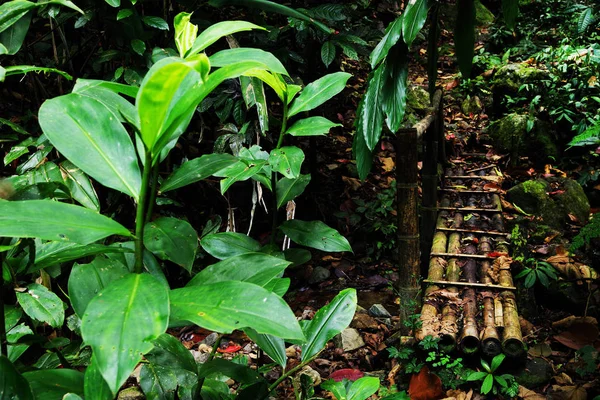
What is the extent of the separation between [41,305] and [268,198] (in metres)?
2.08

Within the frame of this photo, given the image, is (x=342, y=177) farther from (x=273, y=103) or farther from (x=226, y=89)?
(x=226, y=89)

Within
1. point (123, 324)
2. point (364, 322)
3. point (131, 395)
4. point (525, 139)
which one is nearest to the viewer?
point (123, 324)

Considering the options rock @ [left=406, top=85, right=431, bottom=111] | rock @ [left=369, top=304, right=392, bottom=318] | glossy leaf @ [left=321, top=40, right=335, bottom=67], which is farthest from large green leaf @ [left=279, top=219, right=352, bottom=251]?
rock @ [left=406, top=85, right=431, bottom=111]

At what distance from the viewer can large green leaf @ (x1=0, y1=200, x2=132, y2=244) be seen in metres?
0.67

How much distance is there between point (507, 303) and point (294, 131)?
188cm

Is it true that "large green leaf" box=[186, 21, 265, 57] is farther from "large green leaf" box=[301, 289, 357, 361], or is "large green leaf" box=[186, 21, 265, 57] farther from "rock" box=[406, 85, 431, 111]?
"rock" box=[406, 85, 431, 111]

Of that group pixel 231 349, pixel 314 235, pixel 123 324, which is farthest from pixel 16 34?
pixel 231 349

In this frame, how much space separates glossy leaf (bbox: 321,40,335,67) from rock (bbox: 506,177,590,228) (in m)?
2.18

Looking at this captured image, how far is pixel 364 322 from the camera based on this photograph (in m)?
2.97

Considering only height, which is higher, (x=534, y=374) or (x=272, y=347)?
(x=272, y=347)

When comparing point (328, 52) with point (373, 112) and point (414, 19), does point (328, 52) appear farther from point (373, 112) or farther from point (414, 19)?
point (414, 19)

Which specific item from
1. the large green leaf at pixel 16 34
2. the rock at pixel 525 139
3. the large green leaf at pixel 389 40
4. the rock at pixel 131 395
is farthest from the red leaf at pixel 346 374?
the rock at pixel 525 139

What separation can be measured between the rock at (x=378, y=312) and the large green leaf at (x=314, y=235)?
188 cm

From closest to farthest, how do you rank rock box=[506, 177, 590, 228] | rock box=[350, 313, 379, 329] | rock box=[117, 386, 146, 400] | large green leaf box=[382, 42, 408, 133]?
large green leaf box=[382, 42, 408, 133] < rock box=[117, 386, 146, 400] < rock box=[350, 313, 379, 329] < rock box=[506, 177, 590, 228]
